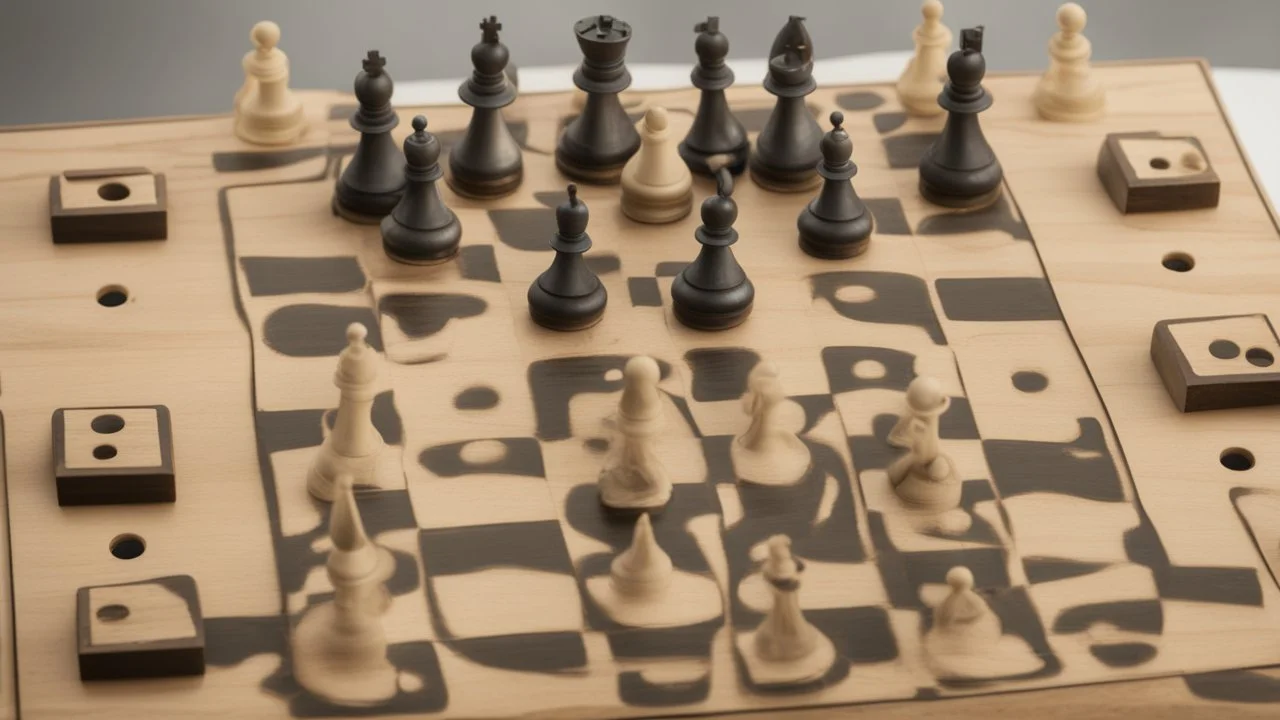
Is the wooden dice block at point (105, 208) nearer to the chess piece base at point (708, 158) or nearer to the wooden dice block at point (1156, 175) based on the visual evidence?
the chess piece base at point (708, 158)

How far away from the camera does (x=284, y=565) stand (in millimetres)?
2211

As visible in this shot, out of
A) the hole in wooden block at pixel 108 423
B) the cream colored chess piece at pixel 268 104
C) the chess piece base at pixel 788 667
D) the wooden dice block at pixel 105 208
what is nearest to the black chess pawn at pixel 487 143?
the cream colored chess piece at pixel 268 104

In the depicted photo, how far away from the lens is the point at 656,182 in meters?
2.67

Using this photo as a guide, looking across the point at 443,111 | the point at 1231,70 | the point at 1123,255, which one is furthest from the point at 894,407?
the point at 1231,70

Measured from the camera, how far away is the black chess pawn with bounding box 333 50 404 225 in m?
2.65

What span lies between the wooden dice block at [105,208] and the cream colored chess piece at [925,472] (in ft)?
3.02

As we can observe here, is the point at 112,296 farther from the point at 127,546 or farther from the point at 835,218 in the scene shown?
the point at 835,218

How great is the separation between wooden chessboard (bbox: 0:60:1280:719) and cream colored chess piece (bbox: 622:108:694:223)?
0.08 feet

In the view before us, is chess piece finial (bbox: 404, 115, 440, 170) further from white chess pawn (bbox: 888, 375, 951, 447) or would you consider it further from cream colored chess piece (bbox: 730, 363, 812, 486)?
white chess pawn (bbox: 888, 375, 951, 447)

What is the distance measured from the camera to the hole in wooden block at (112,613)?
209cm

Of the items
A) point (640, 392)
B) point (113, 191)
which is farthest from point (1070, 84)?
point (113, 191)

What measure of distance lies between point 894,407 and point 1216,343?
36cm

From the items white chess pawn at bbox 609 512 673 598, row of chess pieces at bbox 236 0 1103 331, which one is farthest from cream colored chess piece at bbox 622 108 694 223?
white chess pawn at bbox 609 512 673 598

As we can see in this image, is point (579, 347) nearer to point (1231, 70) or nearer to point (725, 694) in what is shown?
point (725, 694)
